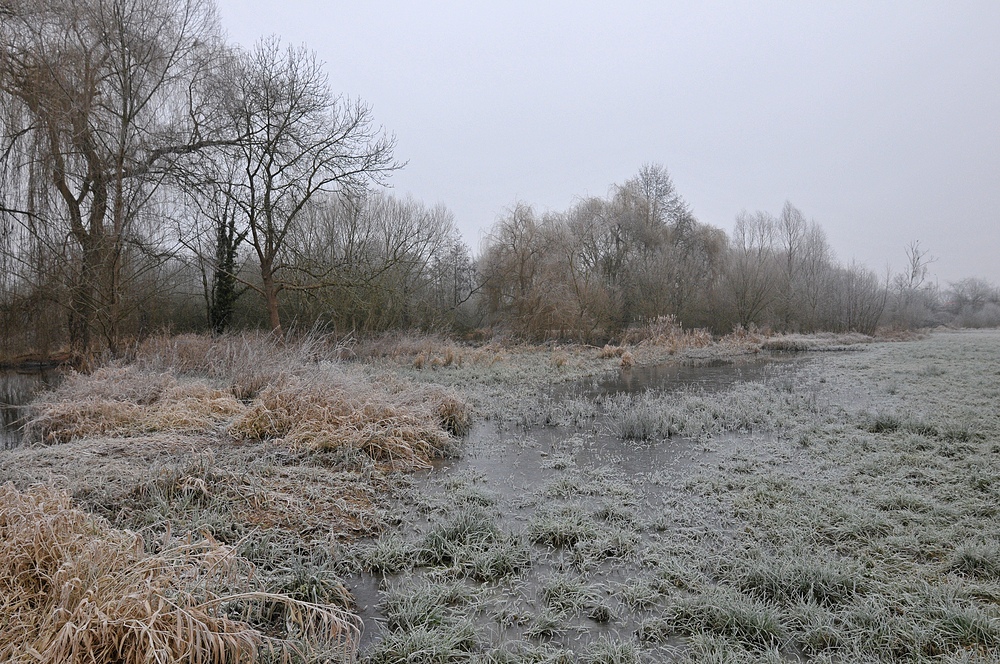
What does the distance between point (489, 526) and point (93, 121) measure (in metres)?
11.3

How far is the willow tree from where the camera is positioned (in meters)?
8.45

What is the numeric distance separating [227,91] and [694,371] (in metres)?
14.5

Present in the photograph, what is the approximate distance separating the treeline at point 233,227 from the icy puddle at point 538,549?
30.6 ft

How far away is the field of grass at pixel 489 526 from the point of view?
233 cm

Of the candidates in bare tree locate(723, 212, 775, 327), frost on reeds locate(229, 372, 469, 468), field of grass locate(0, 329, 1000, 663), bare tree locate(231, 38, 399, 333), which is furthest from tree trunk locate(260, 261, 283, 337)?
bare tree locate(723, 212, 775, 327)

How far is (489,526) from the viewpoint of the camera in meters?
3.66

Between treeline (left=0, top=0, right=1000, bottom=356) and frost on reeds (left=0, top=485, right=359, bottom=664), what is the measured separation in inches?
346

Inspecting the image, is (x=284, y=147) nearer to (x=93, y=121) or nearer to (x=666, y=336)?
(x=93, y=121)

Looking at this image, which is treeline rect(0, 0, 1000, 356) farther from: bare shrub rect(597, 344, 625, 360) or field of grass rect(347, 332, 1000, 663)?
field of grass rect(347, 332, 1000, 663)

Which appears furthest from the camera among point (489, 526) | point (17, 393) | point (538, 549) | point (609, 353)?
point (609, 353)

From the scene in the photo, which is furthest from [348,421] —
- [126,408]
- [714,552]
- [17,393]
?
[17,393]

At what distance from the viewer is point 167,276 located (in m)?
13.7

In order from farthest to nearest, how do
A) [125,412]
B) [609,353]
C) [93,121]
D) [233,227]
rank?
[609,353], [233,227], [93,121], [125,412]

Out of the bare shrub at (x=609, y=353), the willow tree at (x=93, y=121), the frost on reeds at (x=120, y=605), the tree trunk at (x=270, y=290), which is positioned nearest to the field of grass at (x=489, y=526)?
the frost on reeds at (x=120, y=605)
